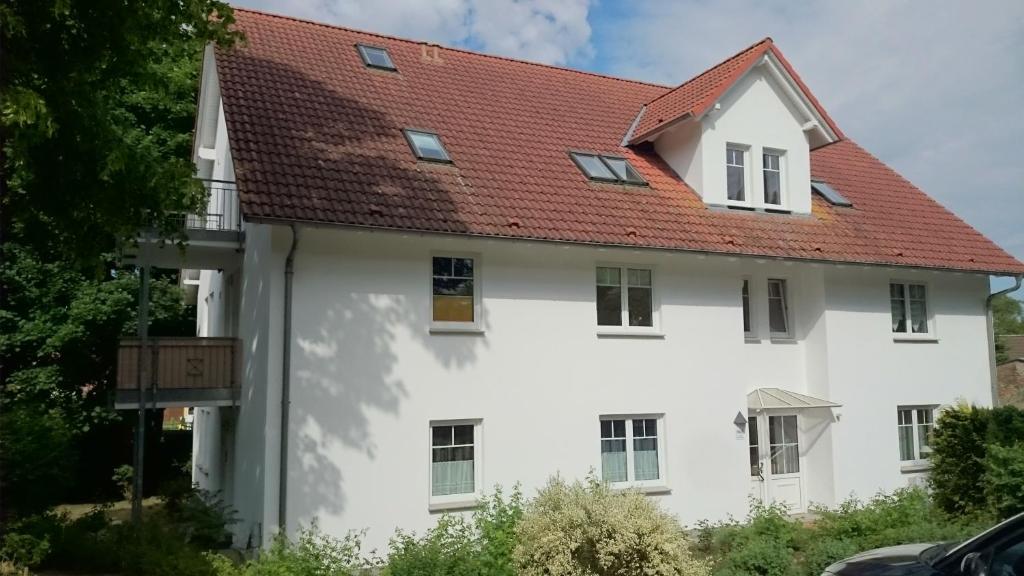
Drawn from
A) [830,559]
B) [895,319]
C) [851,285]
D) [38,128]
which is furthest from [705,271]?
[38,128]

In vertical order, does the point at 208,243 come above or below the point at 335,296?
above

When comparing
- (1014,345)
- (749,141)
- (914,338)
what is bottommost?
(914,338)

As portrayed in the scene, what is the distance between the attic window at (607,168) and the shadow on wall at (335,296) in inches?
121

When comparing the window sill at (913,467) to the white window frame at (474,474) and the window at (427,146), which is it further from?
the window at (427,146)

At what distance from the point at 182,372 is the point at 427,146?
18.6 feet

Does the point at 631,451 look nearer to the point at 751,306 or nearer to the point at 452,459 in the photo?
the point at 452,459

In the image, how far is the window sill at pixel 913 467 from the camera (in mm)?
16734

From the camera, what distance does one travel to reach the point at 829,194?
18578mm

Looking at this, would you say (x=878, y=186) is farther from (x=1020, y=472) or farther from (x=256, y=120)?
(x=256, y=120)

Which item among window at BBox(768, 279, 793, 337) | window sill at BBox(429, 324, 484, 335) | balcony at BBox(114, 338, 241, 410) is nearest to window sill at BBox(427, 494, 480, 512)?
window sill at BBox(429, 324, 484, 335)

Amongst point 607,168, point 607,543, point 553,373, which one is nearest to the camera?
point 607,543

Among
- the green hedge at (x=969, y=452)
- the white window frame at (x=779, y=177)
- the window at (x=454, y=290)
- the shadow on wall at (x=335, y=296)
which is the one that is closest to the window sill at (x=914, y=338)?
the green hedge at (x=969, y=452)

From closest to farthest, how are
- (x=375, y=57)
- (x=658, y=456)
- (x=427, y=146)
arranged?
(x=658, y=456)
(x=427, y=146)
(x=375, y=57)

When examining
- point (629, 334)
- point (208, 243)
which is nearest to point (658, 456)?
point (629, 334)
